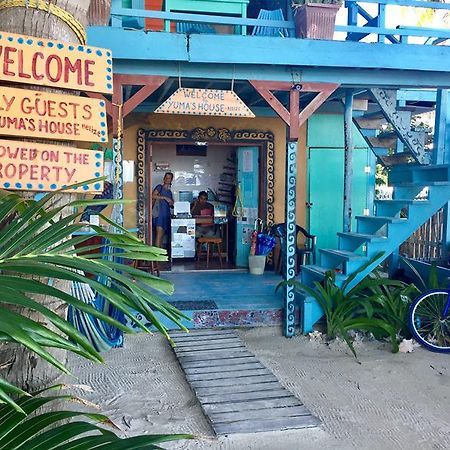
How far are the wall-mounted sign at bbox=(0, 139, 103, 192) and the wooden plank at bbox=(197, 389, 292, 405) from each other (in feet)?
8.62

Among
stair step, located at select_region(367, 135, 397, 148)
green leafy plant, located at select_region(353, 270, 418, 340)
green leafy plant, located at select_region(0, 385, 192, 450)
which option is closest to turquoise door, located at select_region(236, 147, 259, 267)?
stair step, located at select_region(367, 135, 397, 148)

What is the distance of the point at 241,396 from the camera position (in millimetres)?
3994

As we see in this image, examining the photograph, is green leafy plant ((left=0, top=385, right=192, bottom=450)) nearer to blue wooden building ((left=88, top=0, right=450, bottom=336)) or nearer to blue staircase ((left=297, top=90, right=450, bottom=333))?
blue wooden building ((left=88, top=0, right=450, bottom=336))

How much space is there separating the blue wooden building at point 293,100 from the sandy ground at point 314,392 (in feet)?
2.40

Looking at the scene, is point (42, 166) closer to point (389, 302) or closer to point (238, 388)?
point (238, 388)

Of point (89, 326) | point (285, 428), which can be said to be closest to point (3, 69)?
point (285, 428)

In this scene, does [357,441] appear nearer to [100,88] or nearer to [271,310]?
[271,310]

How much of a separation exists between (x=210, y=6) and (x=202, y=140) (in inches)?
106

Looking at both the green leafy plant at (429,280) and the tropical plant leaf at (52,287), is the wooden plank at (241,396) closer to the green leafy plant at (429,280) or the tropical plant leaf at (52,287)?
the green leafy plant at (429,280)

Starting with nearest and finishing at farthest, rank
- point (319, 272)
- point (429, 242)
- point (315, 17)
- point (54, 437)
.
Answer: point (54, 437), point (315, 17), point (319, 272), point (429, 242)

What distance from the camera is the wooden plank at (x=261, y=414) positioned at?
142 inches

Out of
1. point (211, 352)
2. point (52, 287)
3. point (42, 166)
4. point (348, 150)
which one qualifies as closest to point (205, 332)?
point (211, 352)

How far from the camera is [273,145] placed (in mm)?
7953

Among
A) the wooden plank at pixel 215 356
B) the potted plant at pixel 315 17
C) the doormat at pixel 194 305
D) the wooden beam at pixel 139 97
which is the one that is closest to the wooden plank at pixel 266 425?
the wooden plank at pixel 215 356
